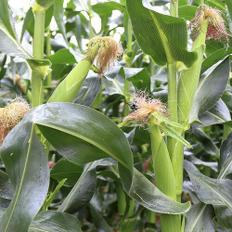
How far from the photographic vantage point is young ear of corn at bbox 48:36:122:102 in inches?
33.9

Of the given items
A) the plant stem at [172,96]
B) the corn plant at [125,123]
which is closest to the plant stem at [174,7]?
the corn plant at [125,123]

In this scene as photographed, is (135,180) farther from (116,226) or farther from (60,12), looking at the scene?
(116,226)

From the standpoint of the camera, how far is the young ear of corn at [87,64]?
860mm

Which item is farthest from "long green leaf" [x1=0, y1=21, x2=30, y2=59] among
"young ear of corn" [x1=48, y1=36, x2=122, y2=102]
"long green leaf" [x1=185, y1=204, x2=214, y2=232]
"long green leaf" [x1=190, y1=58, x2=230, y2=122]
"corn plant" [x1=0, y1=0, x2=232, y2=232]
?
"long green leaf" [x1=185, y1=204, x2=214, y2=232]

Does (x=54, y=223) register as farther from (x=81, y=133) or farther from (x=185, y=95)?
(x=185, y=95)

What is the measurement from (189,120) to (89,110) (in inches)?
9.0

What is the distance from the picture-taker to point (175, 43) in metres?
0.84

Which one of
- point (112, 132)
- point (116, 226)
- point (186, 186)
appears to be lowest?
point (116, 226)

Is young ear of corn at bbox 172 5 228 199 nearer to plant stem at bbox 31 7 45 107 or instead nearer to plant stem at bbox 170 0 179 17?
plant stem at bbox 170 0 179 17

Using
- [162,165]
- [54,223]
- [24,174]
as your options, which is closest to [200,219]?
[162,165]

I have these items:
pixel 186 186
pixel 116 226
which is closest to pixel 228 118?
pixel 186 186

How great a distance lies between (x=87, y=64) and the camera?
0.88 metres

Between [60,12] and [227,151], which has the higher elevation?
[60,12]

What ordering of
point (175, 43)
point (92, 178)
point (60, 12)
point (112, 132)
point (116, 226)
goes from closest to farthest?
point (112, 132) < point (175, 43) < point (92, 178) < point (60, 12) < point (116, 226)
